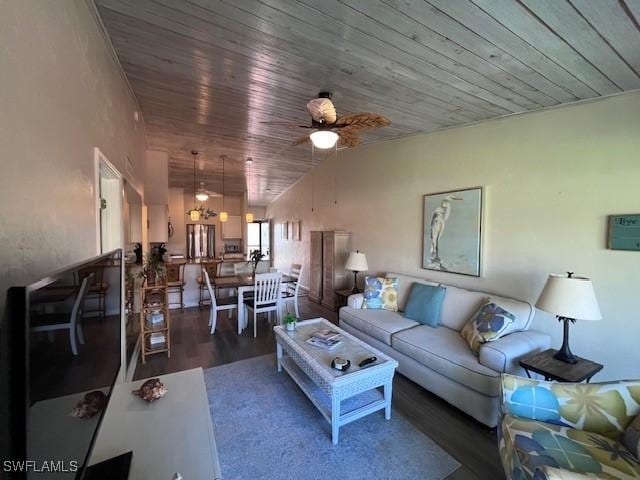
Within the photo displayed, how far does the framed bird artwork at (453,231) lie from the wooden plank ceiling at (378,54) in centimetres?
90

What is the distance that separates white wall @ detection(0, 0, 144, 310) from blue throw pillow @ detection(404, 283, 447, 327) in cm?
310

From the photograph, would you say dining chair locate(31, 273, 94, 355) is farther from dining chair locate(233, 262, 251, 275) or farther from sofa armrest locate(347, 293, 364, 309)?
dining chair locate(233, 262, 251, 275)

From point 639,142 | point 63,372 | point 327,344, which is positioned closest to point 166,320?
point 327,344

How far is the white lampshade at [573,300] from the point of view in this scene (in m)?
1.92

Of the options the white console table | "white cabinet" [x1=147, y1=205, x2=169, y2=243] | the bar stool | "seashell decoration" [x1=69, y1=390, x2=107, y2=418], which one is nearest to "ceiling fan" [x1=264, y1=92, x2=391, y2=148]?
the white console table

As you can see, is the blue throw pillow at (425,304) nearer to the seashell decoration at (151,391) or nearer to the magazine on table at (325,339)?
the magazine on table at (325,339)

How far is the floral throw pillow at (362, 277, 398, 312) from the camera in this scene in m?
3.73

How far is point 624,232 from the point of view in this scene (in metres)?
2.20

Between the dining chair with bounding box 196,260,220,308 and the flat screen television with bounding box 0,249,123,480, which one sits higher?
the flat screen television with bounding box 0,249,123,480

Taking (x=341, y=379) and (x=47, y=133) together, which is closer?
(x=47, y=133)

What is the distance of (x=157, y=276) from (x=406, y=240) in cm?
338

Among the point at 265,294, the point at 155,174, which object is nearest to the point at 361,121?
the point at 265,294

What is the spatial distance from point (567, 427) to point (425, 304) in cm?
172

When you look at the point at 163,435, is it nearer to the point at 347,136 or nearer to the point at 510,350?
the point at 510,350
